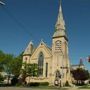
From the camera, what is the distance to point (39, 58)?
92.2 m

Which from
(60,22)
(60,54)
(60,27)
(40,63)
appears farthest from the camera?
(60,22)

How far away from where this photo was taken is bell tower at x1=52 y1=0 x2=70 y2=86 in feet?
279

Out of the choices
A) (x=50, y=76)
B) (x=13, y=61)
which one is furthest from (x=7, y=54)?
(x=50, y=76)

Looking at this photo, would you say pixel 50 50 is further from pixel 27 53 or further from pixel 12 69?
pixel 12 69

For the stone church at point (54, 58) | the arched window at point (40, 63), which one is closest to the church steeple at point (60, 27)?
the stone church at point (54, 58)

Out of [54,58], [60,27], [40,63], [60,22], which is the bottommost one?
[40,63]

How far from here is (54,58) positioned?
8756 centimetres

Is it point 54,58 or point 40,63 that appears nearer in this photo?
point 54,58

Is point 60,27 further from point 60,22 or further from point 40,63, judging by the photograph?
point 40,63

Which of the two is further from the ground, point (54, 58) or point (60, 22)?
point (60, 22)

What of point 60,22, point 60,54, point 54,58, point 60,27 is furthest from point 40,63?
point 60,22

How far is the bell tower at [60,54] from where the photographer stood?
85000 mm

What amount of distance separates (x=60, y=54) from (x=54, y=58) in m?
2.63

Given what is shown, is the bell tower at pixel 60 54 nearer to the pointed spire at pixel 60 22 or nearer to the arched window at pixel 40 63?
the pointed spire at pixel 60 22
